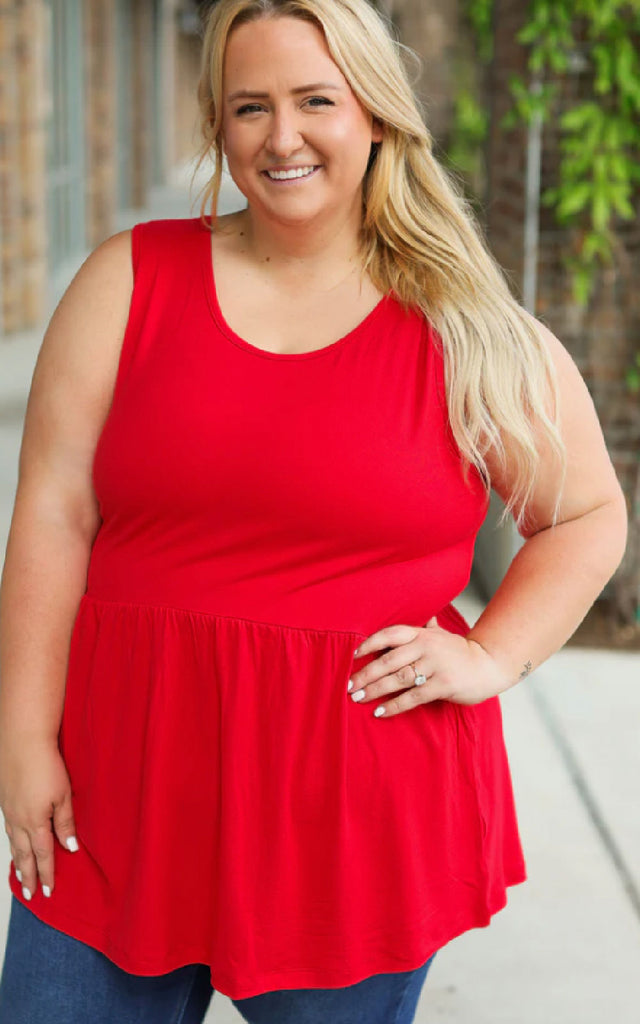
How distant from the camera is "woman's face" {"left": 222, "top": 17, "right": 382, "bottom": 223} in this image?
149cm

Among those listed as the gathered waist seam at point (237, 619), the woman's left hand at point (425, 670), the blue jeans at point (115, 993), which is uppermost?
the gathered waist seam at point (237, 619)

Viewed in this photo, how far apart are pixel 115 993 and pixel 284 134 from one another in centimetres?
106

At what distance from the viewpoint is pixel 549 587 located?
66.9 inches

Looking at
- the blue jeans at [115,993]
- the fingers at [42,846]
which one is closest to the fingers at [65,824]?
the fingers at [42,846]

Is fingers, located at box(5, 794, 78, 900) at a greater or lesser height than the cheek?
lesser

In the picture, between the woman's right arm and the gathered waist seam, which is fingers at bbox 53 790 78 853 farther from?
the gathered waist seam

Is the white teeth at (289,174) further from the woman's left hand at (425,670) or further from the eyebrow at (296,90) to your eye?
the woman's left hand at (425,670)

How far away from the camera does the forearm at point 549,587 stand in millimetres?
1690

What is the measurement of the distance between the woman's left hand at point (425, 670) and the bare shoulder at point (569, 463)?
0.20m

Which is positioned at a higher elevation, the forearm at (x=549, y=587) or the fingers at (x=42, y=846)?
the forearm at (x=549, y=587)

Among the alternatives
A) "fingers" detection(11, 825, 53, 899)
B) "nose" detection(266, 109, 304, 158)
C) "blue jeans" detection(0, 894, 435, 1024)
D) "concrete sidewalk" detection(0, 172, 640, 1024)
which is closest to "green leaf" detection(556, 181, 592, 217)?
"concrete sidewalk" detection(0, 172, 640, 1024)

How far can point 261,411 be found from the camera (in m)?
1.51

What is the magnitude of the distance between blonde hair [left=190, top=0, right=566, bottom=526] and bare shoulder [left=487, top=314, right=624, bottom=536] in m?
0.01

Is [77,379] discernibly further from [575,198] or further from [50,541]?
[575,198]
